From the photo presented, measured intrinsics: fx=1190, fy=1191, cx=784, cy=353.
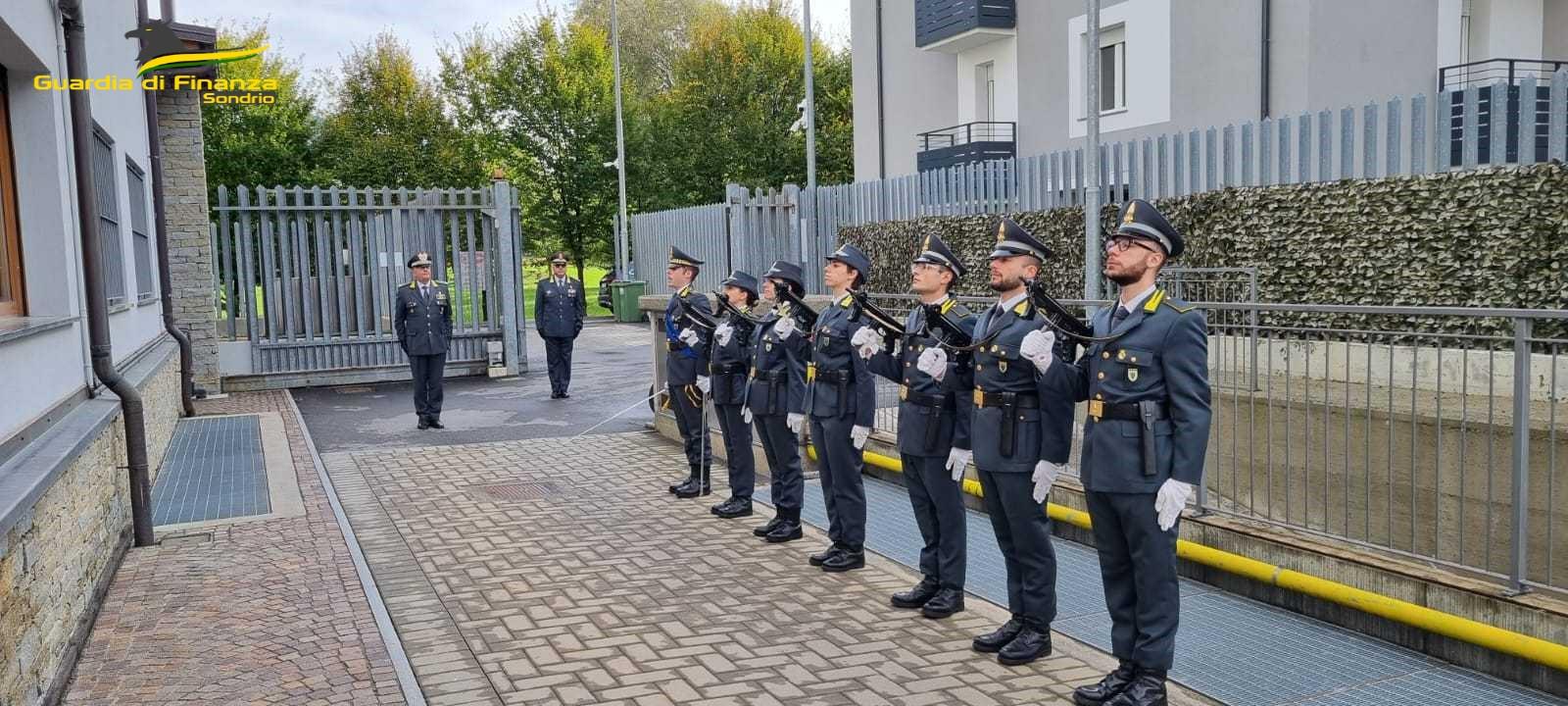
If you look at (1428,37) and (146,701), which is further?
(1428,37)

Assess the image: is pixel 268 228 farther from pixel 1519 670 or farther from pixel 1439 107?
pixel 1519 670

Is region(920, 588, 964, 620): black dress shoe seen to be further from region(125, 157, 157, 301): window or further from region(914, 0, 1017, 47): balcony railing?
region(914, 0, 1017, 47): balcony railing

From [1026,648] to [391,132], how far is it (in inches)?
1282

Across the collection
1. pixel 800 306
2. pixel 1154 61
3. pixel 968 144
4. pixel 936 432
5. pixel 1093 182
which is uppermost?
pixel 1154 61

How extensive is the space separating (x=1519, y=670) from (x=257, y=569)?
6.55 metres

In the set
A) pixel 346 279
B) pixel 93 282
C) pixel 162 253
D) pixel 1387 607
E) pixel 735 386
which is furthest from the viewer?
pixel 346 279

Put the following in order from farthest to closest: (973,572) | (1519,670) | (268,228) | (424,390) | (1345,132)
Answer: (268,228), (424,390), (1345,132), (973,572), (1519,670)

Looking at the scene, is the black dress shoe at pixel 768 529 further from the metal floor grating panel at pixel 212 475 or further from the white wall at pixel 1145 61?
the white wall at pixel 1145 61

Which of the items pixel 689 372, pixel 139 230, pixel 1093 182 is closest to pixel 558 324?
pixel 139 230

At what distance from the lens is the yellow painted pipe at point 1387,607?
4.66m

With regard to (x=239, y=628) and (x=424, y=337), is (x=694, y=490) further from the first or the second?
(x=424, y=337)

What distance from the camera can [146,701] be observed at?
5027mm

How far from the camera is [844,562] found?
7.11 m

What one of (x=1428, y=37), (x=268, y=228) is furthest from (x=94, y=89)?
(x=1428, y=37)
